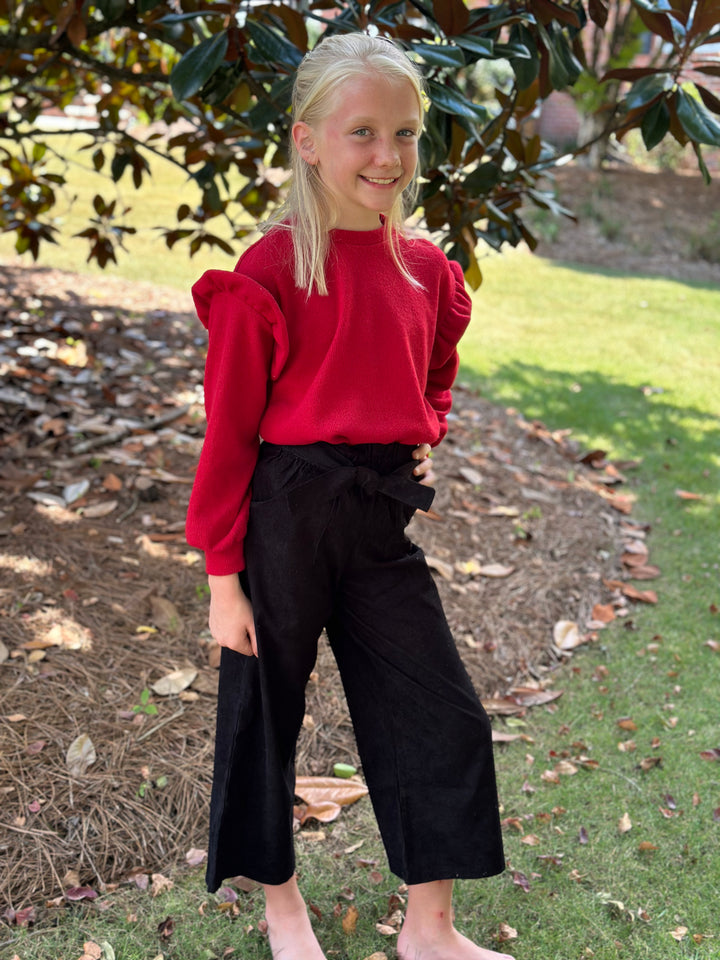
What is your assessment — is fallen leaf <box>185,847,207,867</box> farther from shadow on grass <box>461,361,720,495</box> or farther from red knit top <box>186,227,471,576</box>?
shadow on grass <box>461,361,720,495</box>

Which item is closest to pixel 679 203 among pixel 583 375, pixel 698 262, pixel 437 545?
pixel 698 262

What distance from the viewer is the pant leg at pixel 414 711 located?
71.0 inches

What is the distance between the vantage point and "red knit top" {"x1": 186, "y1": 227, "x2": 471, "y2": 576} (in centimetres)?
Answer: 161

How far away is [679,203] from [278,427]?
13.0 metres

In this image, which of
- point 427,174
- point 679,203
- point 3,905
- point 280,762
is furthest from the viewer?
point 679,203

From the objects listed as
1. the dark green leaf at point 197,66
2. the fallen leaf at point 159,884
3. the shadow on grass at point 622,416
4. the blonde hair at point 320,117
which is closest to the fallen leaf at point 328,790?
the fallen leaf at point 159,884

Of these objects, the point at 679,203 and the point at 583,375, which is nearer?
the point at 583,375

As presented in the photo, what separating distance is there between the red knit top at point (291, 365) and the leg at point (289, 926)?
0.73 metres

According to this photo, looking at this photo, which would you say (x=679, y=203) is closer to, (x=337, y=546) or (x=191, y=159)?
(x=191, y=159)

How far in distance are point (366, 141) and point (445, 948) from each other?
5.20ft

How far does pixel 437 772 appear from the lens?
1.85m

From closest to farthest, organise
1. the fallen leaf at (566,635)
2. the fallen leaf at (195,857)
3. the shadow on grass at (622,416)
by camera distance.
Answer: the fallen leaf at (195,857)
the fallen leaf at (566,635)
the shadow on grass at (622,416)

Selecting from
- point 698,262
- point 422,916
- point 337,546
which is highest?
point 337,546

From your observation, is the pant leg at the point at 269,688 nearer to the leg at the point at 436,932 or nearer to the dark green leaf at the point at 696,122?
the leg at the point at 436,932
